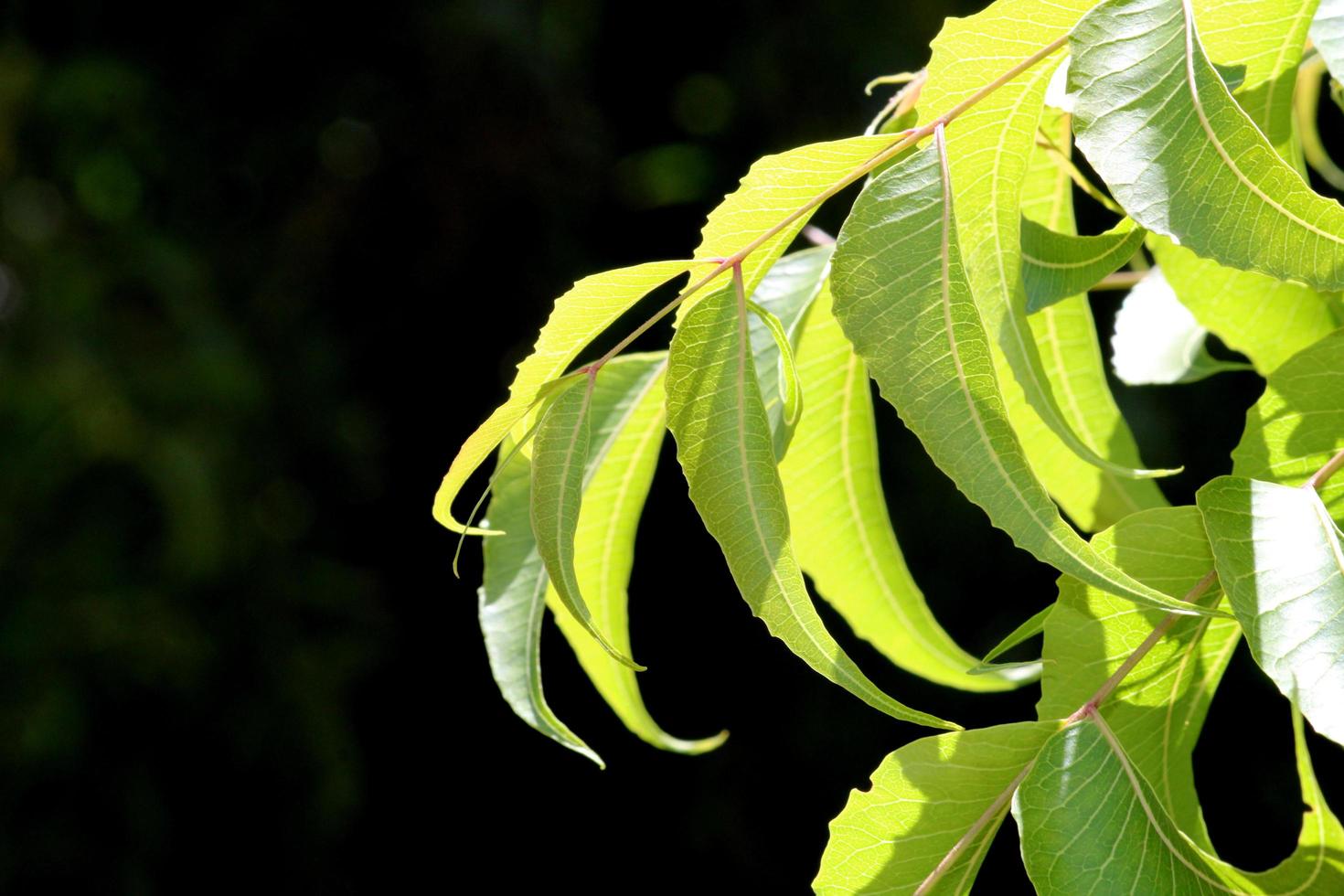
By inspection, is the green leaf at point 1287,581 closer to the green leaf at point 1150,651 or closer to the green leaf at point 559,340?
the green leaf at point 1150,651

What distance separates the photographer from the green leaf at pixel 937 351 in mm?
299

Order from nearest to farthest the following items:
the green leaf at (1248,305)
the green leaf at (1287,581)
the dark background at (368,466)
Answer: the green leaf at (1287,581) < the green leaf at (1248,305) < the dark background at (368,466)

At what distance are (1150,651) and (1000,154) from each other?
137mm

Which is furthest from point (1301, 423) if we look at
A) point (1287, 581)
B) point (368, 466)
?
point (368, 466)

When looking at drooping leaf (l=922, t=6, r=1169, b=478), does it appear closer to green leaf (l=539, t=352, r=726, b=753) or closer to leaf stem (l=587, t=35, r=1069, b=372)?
leaf stem (l=587, t=35, r=1069, b=372)

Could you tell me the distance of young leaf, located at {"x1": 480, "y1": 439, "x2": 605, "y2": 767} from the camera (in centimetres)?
44

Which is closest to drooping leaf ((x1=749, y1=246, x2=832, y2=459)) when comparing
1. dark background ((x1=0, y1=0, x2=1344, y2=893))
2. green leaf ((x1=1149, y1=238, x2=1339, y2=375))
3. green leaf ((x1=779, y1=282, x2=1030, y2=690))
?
green leaf ((x1=779, y1=282, x2=1030, y2=690))

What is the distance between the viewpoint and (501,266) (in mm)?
2260

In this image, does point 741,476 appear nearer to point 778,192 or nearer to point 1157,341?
point 778,192

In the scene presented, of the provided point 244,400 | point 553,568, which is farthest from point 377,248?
point 553,568

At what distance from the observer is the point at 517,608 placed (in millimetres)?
444

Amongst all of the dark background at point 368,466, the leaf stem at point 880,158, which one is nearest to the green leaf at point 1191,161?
the leaf stem at point 880,158

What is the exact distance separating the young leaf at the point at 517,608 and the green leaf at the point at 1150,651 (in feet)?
0.52

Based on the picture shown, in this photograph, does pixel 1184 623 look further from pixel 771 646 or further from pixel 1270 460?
pixel 771 646
